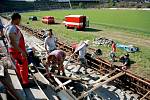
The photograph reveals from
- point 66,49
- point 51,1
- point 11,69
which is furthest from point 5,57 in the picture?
point 51,1

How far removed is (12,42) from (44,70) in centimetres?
413

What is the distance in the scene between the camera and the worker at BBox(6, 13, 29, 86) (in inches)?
331

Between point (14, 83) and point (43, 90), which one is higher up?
point (14, 83)

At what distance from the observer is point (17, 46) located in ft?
28.0

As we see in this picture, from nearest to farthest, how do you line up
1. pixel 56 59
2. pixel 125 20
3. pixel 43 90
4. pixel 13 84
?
pixel 13 84 < pixel 43 90 < pixel 56 59 < pixel 125 20

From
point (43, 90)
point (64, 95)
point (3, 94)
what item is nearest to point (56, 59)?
point (43, 90)

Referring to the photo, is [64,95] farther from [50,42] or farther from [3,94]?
[50,42]

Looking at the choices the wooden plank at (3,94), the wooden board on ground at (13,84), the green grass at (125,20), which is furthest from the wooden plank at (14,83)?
A: the green grass at (125,20)

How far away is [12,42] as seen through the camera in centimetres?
851

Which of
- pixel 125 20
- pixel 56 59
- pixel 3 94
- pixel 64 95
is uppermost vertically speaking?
pixel 3 94

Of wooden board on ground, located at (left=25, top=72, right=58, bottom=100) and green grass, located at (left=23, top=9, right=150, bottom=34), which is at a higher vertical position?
wooden board on ground, located at (left=25, top=72, right=58, bottom=100)

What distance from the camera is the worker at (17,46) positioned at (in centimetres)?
841

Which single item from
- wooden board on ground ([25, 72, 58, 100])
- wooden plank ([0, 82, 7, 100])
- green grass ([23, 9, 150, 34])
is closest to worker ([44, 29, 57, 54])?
wooden board on ground ([25, 72, 58, 100])

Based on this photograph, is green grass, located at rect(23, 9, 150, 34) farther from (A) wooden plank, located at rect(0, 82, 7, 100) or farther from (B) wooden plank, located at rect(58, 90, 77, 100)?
(A) wooden plank, located at rect(0, 82, 7, 100)
